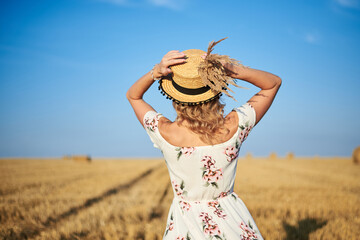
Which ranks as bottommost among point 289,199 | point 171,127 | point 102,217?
point 289,199

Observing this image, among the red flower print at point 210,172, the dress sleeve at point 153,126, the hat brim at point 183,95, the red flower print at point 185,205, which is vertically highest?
the hat brim at point 183,95

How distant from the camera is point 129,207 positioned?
632 cm

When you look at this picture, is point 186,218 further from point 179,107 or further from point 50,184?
point 50,184

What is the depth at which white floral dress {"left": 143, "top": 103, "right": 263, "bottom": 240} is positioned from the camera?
6.04 ft

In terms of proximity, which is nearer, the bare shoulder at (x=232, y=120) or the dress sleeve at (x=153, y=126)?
the bare shoulder at (x=232, y=120)

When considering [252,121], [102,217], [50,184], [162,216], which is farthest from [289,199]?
[50,184]

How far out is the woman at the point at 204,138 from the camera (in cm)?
182

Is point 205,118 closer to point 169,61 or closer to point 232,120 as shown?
point 232,120

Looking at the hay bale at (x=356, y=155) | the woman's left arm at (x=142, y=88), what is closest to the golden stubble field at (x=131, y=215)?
the woman's left arm at (x=142, y=88)

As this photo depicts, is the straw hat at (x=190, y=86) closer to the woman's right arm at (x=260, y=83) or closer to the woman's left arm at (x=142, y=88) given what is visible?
the woman's left arm at (x=142, y=88)

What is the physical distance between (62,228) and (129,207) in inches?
78.5

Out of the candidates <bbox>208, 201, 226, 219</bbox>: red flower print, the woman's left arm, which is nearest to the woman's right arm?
the woman's left arm

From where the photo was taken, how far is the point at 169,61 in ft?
5.98

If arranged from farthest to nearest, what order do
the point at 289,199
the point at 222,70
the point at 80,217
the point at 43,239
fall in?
the point at 289,199, the point at 80,217, the point at 43,239, the point at 222,70
